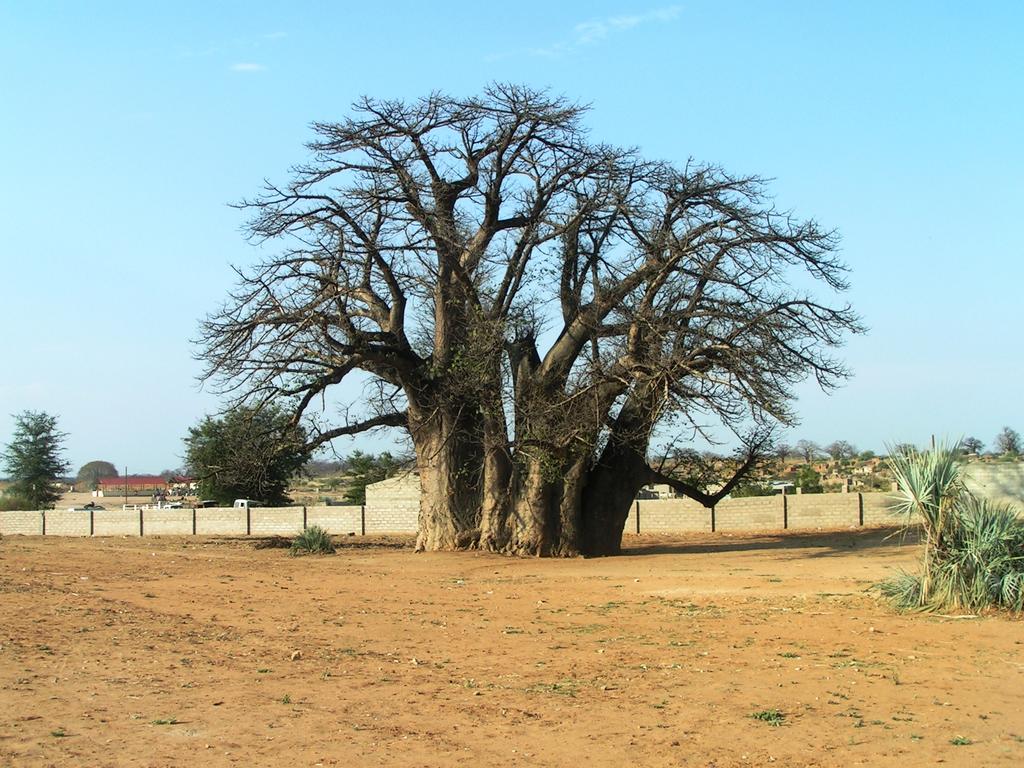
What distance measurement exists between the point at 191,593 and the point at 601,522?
1061 centimetres

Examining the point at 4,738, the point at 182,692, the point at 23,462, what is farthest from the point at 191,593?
the point at 23,462

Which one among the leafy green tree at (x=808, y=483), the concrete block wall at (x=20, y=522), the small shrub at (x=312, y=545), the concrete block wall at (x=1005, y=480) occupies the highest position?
the concrete block wall at (x=1005, y=480)

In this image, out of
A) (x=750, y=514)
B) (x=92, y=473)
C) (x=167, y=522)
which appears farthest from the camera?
(x=92, y=473)

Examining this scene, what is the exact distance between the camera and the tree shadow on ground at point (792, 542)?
78.2 ft

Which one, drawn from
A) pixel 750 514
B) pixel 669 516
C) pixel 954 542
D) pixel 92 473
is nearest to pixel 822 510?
pixel 750 514

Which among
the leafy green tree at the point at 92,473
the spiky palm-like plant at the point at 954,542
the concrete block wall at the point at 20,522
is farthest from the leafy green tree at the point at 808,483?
the leafy green tree at the point at 92,473

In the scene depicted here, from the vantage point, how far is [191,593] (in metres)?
15.8

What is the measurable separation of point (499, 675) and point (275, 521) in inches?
1196

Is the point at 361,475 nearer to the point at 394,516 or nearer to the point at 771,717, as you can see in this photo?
the point at 394,516

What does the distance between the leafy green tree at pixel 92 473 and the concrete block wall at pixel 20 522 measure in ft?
362

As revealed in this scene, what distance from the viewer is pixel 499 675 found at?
9938 mm

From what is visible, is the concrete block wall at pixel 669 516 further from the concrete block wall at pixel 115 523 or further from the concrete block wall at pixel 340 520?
the concrete block wall at pixel 115 523

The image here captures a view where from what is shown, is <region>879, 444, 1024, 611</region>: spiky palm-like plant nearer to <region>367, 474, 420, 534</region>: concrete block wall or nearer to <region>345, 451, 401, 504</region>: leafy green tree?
<region>367, 474, 420, 534</region>: concrete block wall

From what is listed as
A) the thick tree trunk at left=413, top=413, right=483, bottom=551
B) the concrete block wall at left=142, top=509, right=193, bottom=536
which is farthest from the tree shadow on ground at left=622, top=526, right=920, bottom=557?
the concrete block wall at left=142, top=509, right=193, bottom=536
